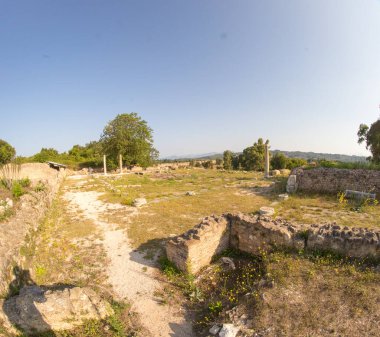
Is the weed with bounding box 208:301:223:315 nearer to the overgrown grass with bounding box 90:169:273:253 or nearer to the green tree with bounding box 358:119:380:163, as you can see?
the overgrown grass with bounding box 90:169:273:253

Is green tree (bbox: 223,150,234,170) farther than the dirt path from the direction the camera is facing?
Yes

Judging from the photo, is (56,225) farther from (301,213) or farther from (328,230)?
(301,213)

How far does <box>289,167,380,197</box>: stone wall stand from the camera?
13.6 m

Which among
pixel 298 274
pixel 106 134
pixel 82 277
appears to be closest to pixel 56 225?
pixel 82 277

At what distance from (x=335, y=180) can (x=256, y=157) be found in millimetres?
28508

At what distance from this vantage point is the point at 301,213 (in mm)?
10883

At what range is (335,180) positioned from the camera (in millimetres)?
14688

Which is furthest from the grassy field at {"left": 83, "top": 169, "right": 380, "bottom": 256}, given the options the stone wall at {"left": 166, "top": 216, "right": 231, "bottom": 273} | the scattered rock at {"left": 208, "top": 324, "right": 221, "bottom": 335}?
the scattered rock at {"left": 208, "top": 324, "right": 221, "bottom": 335}

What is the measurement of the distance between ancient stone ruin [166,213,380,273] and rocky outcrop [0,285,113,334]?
2409 mm

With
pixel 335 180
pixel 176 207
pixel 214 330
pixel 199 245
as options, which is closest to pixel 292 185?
pixel 335 180

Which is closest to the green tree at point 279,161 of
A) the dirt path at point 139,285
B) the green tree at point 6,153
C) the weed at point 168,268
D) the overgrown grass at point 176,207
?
the overgrown grass at point 176,207

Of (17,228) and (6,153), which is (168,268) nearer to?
(17,228)

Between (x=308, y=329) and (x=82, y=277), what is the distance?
5641 mm

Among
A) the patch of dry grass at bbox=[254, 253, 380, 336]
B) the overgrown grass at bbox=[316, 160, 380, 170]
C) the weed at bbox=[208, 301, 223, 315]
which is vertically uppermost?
the overgrown grass at bbox=[316, 160, 380, 170]
